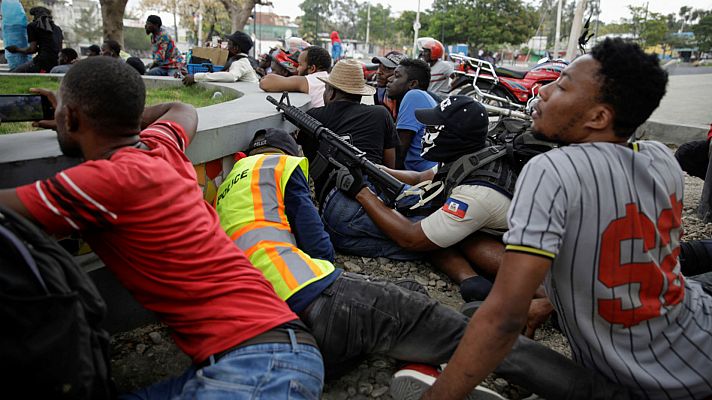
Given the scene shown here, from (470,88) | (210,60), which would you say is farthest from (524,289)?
(210,60)

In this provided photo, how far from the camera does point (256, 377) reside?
1.44 m

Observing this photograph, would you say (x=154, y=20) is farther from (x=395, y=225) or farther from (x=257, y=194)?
(x=257, y=194)

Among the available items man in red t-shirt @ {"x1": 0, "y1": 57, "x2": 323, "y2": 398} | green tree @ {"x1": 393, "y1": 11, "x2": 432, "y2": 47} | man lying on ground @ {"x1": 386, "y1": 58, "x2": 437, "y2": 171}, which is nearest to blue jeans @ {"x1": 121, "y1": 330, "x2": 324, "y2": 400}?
man in red t-shirt @ {"x1": 0, "y1": 57, "x2": 323, "y2": 398}

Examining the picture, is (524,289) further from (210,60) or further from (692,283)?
(210,60)

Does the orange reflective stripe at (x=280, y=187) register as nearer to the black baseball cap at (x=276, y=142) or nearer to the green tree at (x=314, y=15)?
the black baseball cap at (x=276, y=142)

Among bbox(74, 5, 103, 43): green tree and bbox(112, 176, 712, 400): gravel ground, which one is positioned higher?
bbox(74, 5, 103, 43): green tree

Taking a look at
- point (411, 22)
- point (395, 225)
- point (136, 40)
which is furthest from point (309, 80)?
point (136, 40)

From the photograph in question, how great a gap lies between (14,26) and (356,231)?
7.69 meters

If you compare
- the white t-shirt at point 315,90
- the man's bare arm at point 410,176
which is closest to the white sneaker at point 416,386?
the man's bare arm at point 410,176

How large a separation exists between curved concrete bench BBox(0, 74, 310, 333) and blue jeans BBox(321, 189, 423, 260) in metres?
0.71

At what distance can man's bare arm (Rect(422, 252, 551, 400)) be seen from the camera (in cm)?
142

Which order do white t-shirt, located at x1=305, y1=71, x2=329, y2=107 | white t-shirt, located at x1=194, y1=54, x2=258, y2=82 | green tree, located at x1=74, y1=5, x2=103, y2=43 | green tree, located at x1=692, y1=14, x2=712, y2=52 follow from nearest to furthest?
white t-shirt, located at x1=305, y1=71, x2=329, y2=107
white t-shirt, located at x1=194, y1=54, x2=258, y2=82
green tree, located at x1=692, y1=14, x2=712, y2=52
green tree, located at x1=74, y1=5, x2=103, y2=43

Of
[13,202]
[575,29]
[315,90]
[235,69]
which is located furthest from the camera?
[575,29]

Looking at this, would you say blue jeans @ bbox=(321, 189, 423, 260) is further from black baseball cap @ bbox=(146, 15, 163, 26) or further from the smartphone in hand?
black baseball cap @ bbox=(146, 15, 163, 26)
